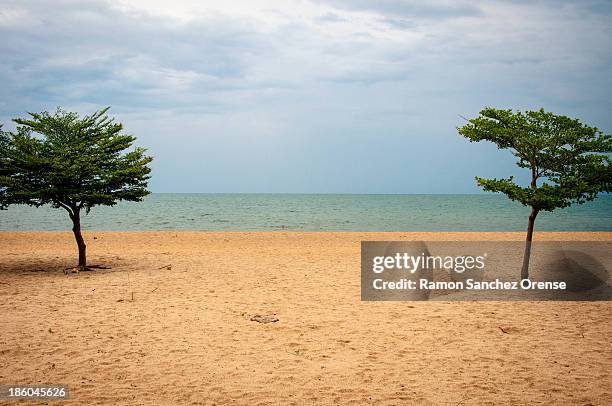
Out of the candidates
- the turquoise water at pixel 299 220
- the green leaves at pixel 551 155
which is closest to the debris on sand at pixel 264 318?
the green leaves at pixel 551 155

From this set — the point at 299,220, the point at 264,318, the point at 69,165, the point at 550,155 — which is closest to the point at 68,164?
the point at 69,165

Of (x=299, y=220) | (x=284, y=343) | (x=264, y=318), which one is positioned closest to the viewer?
(x=284, y=343)

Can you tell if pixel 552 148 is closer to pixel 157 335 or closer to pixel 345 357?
pixel 345 357

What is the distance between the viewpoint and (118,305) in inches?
535

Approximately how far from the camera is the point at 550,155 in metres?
14.6

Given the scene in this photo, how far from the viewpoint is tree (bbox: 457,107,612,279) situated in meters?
14.0

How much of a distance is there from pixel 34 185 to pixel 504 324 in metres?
16.8

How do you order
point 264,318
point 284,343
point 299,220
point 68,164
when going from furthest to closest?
point 299,220
point 68,164
point 264,318
point 284,343

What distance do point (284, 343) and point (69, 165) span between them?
11.8 metres

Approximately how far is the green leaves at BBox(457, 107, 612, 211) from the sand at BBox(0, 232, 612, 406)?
131 inches

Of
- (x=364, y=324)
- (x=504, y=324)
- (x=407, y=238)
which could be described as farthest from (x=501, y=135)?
(x=407, y=238)

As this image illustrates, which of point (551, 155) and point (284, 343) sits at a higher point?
point (551, 155)

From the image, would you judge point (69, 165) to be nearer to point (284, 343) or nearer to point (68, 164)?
point (68, 164)

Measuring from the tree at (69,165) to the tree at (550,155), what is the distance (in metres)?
13.1
